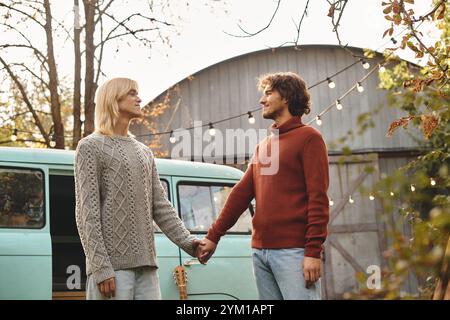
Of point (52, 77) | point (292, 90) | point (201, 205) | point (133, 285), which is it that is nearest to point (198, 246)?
point (133, 285)

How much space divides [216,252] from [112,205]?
10.9 ft

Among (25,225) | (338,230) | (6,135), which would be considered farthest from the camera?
(338,230)

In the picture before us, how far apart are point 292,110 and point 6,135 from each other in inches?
371

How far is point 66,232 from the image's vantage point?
655cm

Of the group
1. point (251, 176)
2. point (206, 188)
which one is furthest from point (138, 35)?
point (251, 176)

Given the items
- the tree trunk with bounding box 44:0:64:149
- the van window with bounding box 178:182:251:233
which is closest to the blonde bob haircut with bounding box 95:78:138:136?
the van window with bounding box 178:182:251:233

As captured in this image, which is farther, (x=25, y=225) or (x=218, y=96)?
(x=218, y=96)

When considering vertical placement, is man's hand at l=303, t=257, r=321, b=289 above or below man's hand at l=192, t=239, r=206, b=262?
below

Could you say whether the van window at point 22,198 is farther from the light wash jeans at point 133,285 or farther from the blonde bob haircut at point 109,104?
the light wash jeans at point 133,285

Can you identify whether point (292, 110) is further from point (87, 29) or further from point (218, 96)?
point (218, 96)

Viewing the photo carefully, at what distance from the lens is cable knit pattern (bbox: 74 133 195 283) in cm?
321

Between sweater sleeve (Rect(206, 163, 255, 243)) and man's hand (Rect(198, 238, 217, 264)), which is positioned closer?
sweater sleeve (Rect(206, 163, 255, 243))

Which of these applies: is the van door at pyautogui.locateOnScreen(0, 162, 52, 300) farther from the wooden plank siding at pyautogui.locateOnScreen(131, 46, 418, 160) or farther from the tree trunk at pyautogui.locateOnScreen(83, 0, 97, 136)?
the wooden plank siding at pyautogui.locateOnScreen(131, 46, 418, 160)
